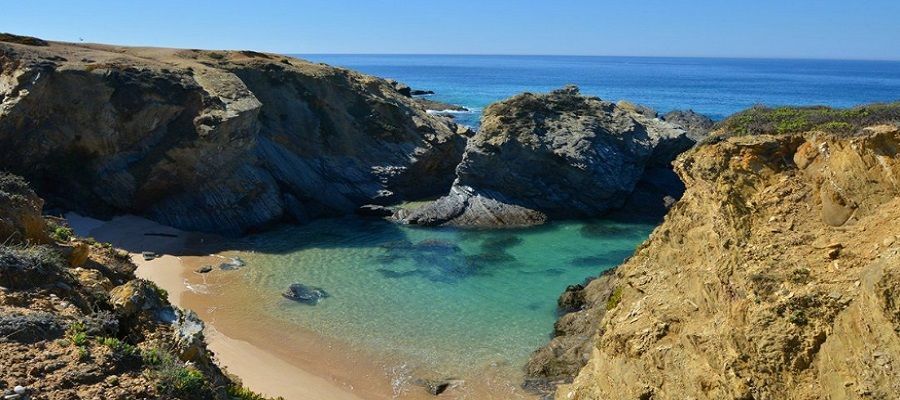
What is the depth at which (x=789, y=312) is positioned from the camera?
7.71 meters

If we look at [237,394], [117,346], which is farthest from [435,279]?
[117,346]

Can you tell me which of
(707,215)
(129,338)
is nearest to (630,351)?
(707,215)

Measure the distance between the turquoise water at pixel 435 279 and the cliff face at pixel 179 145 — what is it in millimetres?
3243

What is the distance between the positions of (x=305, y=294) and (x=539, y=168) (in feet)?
53.9

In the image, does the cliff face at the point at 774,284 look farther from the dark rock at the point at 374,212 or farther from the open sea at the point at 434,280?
the dark rock at the point at 374,212

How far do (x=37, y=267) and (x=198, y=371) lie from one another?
2988mm

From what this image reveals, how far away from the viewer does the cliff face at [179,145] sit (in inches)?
1142

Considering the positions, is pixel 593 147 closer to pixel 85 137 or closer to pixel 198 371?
pixel 85 137

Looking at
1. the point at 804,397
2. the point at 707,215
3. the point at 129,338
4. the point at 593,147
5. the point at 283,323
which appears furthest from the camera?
the point at 593,147

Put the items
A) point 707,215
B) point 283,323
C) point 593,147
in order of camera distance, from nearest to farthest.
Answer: point 707,215, point 283,323, point 593,147

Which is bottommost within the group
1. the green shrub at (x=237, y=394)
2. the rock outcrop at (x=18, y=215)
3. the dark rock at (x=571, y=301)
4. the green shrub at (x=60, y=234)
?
the dark rock at (x=571, y=301)

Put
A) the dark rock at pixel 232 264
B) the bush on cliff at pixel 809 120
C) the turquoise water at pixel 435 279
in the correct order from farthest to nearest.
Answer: the dark rock at pixel 232 264 < the turquoise water at pixel 435 279 < the bush on cliff at pixel 809 120

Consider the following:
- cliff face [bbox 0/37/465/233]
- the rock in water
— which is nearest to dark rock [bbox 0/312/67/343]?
the rock in water

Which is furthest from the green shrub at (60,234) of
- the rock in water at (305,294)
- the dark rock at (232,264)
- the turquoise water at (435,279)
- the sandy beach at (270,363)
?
the dark rock at (232,264)
